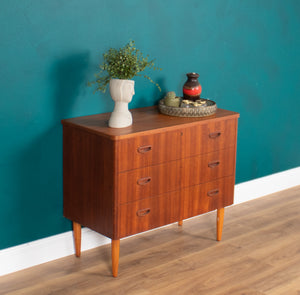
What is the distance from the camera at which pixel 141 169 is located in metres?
2.75

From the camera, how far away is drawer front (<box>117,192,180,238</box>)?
2.74 m

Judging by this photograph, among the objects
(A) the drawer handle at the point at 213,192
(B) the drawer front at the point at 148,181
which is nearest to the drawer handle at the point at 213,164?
(A) the drawer handle at the point at 213,192

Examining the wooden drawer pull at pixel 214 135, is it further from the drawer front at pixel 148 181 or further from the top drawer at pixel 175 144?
the drawer front at pixel 148 181

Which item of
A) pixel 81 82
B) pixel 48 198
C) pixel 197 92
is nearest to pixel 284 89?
pixel 197 92

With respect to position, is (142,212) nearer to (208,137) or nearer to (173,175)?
(173,175)

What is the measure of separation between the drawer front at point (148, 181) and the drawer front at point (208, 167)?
3.0 inches

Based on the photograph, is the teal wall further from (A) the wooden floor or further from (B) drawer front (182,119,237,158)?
(B) drawer front (182,119,237,158)

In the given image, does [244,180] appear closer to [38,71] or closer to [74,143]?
[74,143]

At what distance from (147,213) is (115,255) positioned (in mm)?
268

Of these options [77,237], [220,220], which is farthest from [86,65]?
[220,220]

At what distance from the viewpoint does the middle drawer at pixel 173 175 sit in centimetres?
272

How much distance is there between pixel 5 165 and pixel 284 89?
2288 mm

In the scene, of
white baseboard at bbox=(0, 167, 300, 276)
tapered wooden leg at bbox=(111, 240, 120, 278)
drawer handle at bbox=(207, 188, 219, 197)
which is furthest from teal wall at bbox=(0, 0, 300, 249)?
drawer handle at bbox=(207, 188, 219, 197)

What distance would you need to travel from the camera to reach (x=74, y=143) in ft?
9.35
